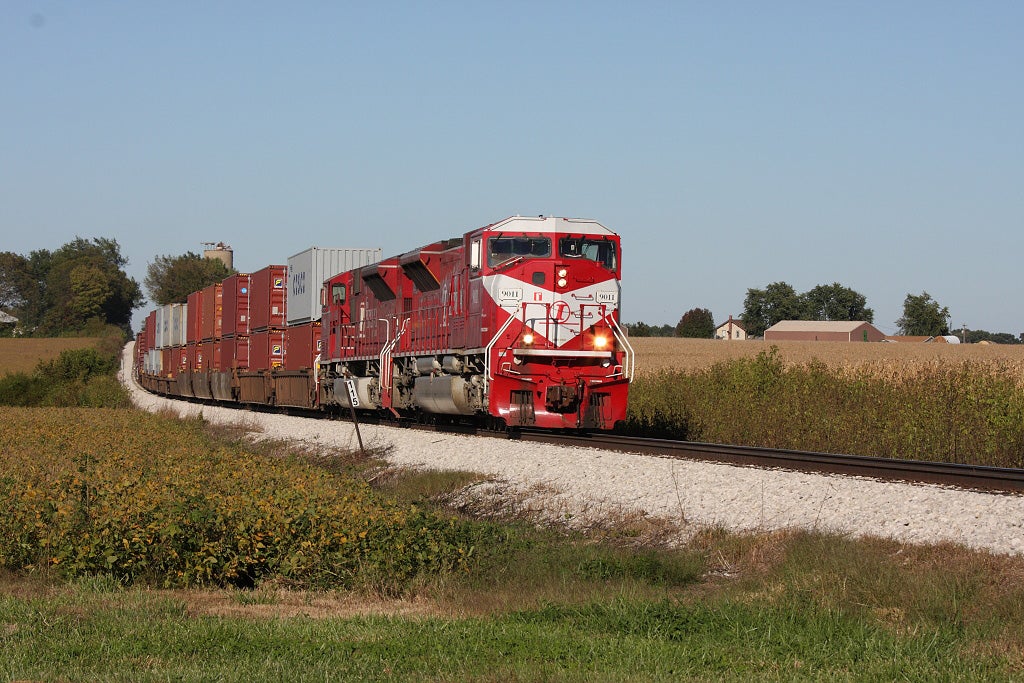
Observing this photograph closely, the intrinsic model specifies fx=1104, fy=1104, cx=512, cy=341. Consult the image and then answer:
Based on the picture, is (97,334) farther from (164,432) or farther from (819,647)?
(819,647)

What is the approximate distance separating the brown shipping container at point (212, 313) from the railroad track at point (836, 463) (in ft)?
82.4

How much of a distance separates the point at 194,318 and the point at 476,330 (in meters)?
29.4

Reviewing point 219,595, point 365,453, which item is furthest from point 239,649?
point 365,453

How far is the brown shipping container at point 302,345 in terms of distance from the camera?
101ft

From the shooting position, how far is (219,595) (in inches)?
334

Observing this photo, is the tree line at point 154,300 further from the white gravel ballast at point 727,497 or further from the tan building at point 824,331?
the white gravel ballast at point 727,497

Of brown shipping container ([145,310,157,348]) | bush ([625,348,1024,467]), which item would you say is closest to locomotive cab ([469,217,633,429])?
bush ([625,348,1024,467])

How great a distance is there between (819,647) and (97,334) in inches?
5189

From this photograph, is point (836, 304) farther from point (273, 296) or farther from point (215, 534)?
point (215, 534)

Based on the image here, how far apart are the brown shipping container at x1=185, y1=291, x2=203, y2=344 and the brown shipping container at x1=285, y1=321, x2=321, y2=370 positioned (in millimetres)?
12339

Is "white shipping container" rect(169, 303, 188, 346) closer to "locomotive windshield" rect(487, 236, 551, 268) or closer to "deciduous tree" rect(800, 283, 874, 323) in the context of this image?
"locomotive windshield" rect(487, 236, 551, 268)

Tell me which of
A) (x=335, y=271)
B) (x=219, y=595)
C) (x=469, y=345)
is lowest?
(x=219, y=595)

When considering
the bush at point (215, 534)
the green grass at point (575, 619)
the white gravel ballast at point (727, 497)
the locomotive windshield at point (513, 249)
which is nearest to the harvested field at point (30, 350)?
the locomotive windshield at point (513, 249)

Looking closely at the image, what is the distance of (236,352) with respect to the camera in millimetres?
37938
